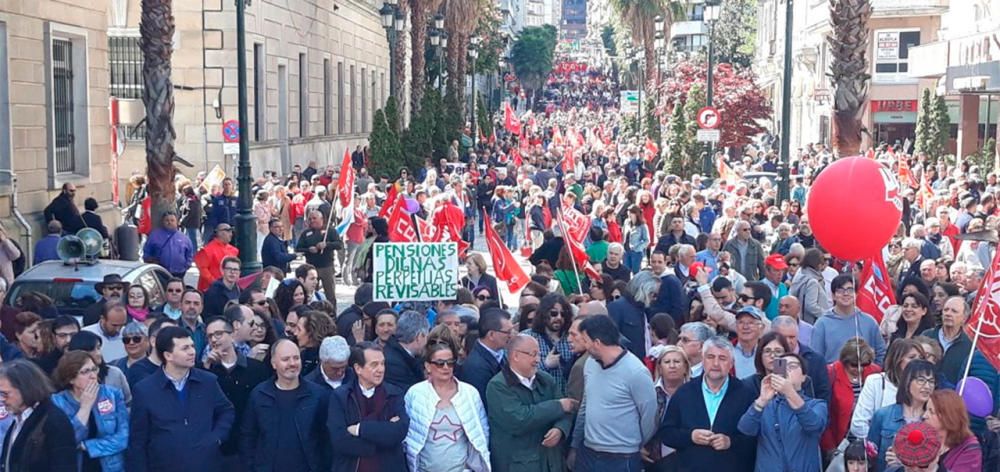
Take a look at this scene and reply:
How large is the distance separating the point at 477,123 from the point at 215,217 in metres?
41.0

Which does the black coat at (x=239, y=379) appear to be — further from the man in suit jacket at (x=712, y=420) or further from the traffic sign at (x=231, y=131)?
the traffic sign at (x=231, y=131)

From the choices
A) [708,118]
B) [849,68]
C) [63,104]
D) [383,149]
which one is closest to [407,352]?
[849,68]

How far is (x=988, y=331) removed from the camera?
8758mm

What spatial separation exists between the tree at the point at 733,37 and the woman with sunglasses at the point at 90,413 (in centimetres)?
7569

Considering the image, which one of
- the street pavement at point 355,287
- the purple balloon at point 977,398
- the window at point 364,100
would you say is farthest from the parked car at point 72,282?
the window at point 364,100

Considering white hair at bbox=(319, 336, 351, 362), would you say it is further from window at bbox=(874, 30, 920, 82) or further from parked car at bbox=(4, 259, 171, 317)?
window at bbox=(874, 30, 920, 82)

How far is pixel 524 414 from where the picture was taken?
8.10 meters

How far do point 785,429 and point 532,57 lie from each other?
148291mm

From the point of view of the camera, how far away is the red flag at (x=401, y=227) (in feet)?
56.8

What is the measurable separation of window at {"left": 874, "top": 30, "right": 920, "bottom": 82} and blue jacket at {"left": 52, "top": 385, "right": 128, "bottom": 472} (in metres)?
48.1

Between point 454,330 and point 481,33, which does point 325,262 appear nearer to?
point 454,330

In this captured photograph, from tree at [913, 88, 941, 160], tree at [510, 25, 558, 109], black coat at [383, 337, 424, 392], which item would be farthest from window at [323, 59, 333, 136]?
tree at [510, 25, 558, 109]

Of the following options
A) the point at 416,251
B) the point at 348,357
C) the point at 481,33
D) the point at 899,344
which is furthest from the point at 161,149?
the point at 481,33

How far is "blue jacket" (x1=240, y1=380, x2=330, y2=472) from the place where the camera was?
8.09 meters
